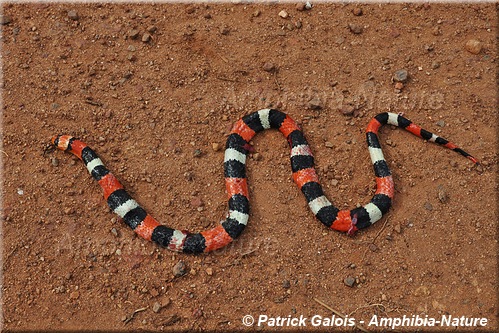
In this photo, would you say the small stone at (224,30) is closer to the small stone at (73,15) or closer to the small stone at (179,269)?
the small stone at (73,15)

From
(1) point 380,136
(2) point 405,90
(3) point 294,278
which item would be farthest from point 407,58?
(3) point 294,278

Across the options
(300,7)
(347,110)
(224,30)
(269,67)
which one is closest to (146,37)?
(224,30)

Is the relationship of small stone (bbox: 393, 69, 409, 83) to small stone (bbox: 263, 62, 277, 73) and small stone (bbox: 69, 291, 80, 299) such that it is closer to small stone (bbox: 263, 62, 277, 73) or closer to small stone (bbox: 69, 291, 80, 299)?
small stone (bbox: 263, 62, 277, 73)

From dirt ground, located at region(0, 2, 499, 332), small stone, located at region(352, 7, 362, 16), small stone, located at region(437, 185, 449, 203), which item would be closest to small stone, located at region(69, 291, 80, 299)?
dirt ground, located at region(0, 2, 499, 332)

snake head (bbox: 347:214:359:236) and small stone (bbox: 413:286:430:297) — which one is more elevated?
snake head (bbox: 347:214:359:236)

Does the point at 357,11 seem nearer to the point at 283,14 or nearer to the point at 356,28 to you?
the point at 356,28

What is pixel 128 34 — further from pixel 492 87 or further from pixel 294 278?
pixel 492 87
